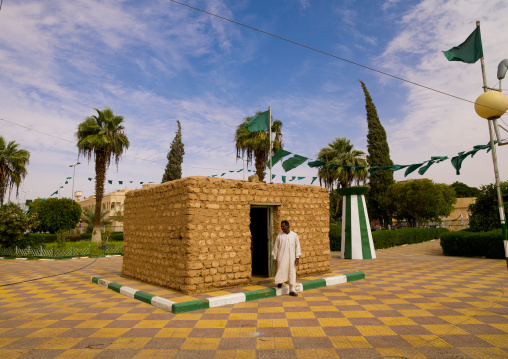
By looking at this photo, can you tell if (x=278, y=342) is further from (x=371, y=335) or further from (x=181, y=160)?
(x=181, y=160)

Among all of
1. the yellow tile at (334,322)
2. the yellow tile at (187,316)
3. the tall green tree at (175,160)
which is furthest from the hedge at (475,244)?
the tall green tree at (175,160)

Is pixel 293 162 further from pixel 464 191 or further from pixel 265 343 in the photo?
pixel 464 191

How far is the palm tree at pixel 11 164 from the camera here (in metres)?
23.8

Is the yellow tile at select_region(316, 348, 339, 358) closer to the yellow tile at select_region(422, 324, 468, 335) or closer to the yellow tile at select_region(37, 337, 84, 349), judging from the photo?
the yellow tile at select_region(422, 324, 468, 335)

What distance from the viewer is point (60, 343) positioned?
413 cm

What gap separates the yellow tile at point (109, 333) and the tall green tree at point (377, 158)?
28.6 metres

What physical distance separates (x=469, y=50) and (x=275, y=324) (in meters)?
7.48

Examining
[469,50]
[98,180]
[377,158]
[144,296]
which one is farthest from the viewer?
[377,158]

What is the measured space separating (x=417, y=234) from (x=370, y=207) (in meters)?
8.51

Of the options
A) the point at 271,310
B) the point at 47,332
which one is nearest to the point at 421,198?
the point at 271,310

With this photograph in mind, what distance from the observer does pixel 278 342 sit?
4.08 m

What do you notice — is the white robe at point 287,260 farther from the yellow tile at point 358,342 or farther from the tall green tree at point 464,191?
the tall green tree at point 464,191

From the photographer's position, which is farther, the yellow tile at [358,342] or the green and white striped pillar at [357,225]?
the green and white striped pillar at [357,225]

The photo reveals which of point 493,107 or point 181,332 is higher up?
point 493,107
